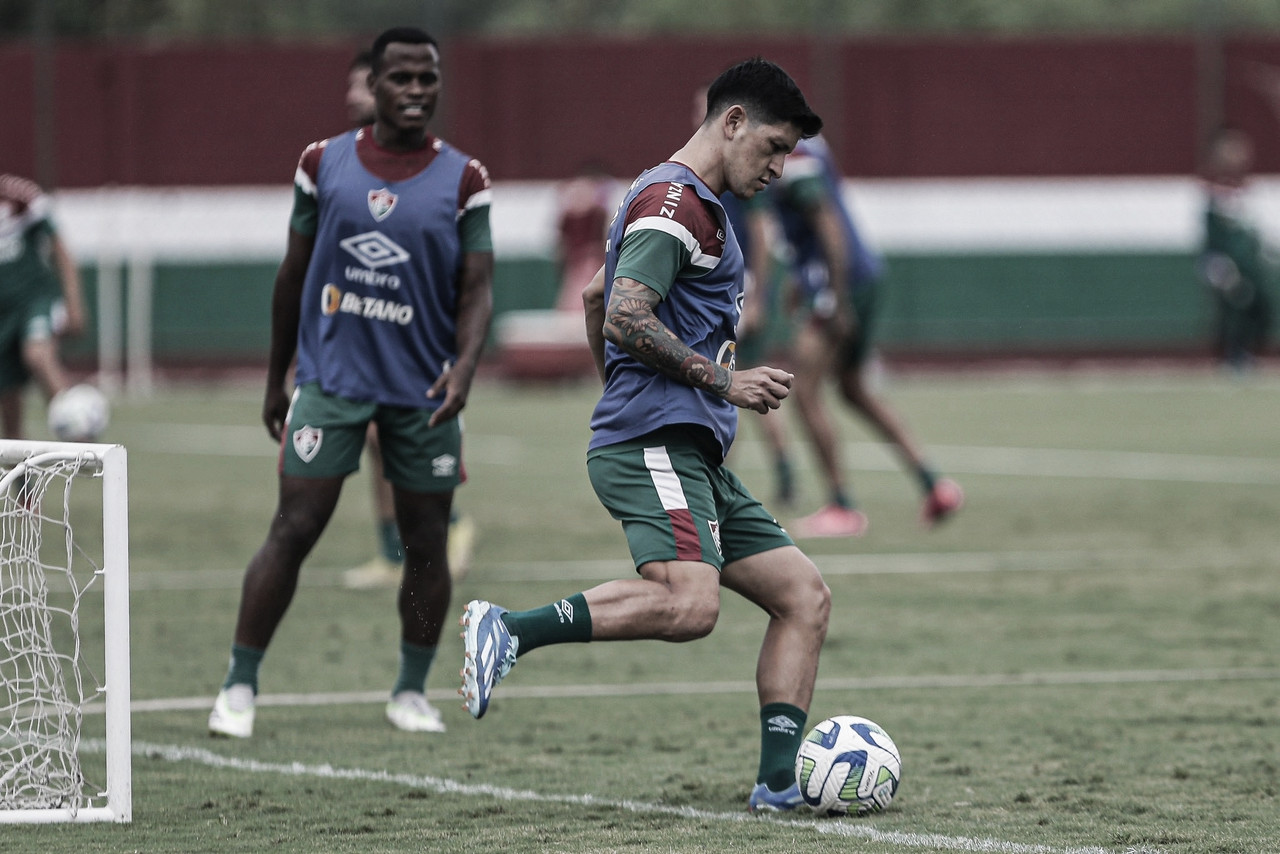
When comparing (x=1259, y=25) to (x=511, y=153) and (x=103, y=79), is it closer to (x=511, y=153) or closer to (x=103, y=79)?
(x=511, y=153)

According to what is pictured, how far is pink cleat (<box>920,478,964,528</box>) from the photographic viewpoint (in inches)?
460

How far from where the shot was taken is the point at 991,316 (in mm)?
26609

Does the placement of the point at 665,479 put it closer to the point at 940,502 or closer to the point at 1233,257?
the point at 940,502

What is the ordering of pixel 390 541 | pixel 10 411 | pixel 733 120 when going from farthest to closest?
pixel 10 411, pixel 390 541, pixel 733 120

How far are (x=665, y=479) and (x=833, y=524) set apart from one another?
6590mm

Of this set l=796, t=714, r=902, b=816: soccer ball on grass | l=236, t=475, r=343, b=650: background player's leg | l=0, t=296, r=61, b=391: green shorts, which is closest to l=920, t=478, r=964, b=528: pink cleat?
l=0, t=296, r=61, b=391: green shorts

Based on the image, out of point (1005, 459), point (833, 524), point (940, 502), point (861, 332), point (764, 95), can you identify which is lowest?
point (1005, 459)

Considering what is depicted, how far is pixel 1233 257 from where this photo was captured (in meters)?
25.1

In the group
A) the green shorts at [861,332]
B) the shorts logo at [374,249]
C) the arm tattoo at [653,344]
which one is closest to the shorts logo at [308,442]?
the shorts logo at [374,249]

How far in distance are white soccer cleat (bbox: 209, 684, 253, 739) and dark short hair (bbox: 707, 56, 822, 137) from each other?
2.55 meters

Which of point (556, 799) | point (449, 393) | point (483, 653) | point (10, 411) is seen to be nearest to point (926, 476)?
point (10, 411)

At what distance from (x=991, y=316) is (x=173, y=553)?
56.4 feet

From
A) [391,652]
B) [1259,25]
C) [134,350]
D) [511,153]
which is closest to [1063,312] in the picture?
[1259,25]

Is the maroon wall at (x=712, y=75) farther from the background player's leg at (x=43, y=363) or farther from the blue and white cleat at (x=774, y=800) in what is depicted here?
the blue and white cleat at (x=774, y=800)
